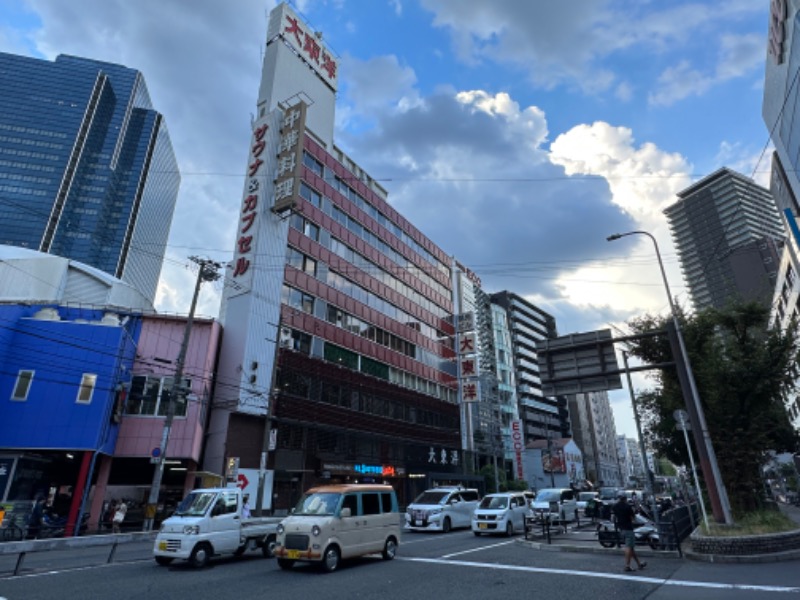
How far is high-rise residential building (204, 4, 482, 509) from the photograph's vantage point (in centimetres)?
2923

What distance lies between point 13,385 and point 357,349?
2264cm

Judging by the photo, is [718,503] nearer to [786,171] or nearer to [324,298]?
[324,298]

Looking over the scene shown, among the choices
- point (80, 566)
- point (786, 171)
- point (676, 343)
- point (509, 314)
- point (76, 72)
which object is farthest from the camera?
point (76, 72)

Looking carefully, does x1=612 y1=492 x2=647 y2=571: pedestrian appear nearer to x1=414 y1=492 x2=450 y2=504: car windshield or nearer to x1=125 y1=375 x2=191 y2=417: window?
x1=414 y1=492 x2=450 y2=504: car windshield

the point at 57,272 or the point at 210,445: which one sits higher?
the point at 57,272

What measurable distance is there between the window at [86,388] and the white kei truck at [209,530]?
45.4 feet

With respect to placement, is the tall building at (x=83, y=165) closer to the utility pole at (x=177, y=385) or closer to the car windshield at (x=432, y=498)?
the utility pole at (x=177, y=385)

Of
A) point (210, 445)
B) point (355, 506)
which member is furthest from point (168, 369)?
point (355, 506)

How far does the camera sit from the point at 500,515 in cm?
1909

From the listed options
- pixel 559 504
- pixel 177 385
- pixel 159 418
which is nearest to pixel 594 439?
pixel 559 504

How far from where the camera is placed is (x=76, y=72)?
129500 millimetres

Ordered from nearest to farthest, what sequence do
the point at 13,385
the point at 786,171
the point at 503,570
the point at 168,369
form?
the point at 503,570
the point at 13,385
the point at 168,369
the point at 786,171

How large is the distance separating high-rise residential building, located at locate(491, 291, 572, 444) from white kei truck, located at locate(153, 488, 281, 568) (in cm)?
8797

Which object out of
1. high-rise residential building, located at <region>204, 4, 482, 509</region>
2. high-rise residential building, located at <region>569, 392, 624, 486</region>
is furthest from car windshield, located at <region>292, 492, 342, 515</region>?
high-rise residential building, located at <region>569, 392, 624, 486</region>
